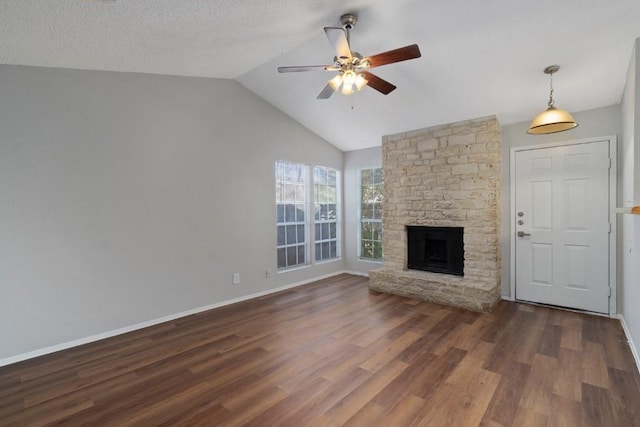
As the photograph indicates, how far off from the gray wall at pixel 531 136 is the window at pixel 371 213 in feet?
6.80

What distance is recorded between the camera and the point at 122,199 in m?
3.28

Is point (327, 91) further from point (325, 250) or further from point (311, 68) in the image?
point (325, 250)

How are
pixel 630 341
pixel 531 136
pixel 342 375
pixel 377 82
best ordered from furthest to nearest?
1. pixel 531 136
2. pixel 630 341
3. pixel 377 82
4. pixel 342 375

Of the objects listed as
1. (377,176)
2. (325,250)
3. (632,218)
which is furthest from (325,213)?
(632,218)

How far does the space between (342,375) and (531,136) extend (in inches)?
Answer: 152

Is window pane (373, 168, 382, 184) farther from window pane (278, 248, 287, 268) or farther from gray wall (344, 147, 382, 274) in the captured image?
window pane (278, 248, 287, 268)

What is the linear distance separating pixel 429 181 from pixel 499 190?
929mm

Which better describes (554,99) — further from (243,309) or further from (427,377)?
(243,309)

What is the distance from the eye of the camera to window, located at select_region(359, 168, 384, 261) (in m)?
5.73

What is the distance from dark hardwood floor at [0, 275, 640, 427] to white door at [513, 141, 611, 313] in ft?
1.23

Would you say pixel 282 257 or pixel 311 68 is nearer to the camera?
pixel 311 68

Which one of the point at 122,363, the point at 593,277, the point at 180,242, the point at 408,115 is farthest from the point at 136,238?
the point at 593,277

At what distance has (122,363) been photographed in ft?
8.68

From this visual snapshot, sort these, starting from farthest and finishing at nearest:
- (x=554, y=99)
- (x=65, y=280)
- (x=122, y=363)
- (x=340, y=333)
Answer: (x=554, y=99) → (x=340, y=333) → (x=65, y=280) → (x=122, y=363)
